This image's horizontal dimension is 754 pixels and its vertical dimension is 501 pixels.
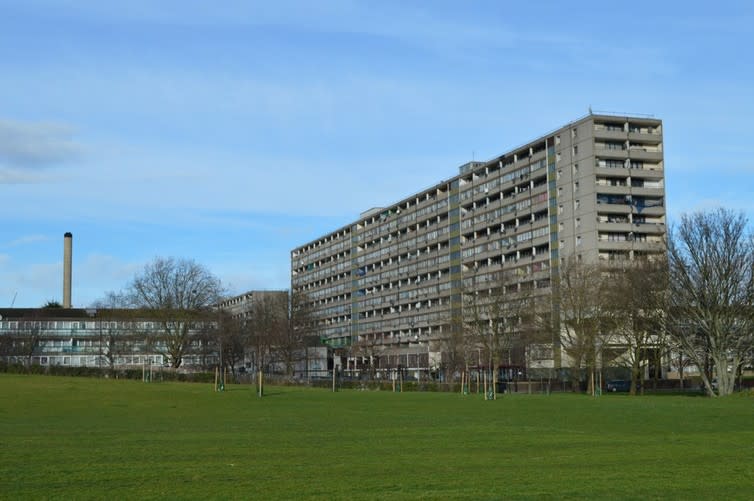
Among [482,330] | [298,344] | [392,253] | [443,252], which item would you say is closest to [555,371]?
[482,330]

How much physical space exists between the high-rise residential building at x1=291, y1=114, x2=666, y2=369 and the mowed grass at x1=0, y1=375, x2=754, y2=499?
8027 cm

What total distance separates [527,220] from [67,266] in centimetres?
9181

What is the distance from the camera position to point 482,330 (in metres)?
104

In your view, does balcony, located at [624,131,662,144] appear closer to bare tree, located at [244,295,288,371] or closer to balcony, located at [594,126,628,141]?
balcony, located at [594,126,628,141]

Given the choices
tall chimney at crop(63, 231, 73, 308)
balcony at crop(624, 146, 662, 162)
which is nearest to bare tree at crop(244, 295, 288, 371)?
tall chimney at crop(63, 231, 73, 308)

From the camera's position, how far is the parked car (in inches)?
3951

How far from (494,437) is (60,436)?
13469 millimetres

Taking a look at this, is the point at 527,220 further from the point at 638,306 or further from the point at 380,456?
the point at 380,456

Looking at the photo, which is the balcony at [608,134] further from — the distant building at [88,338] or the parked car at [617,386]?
the distant building at [88,338]

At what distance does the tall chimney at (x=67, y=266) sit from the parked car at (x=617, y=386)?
114200mm

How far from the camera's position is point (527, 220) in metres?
150

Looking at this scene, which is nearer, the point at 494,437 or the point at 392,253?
the point at 494,437

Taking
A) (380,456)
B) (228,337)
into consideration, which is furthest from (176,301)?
(380,456)

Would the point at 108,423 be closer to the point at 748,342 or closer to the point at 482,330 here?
the point at 748,342
